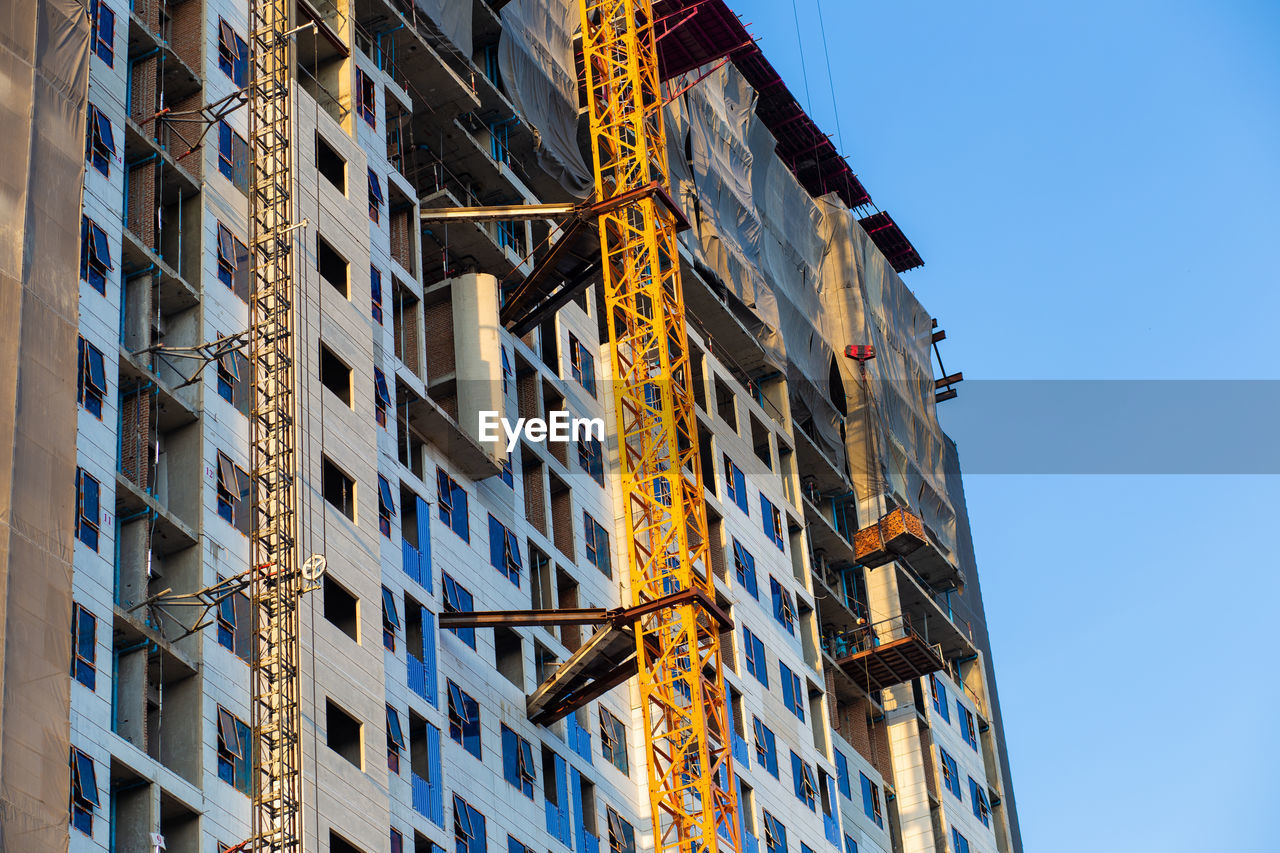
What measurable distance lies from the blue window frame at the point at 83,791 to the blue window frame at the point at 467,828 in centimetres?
1866

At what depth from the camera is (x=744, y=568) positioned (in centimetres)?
10606

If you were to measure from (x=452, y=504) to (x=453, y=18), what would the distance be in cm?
2354

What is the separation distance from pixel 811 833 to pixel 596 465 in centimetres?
2036

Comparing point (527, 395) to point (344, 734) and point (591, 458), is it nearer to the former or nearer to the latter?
point (591, 458)

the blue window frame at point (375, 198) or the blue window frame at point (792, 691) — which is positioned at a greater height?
the blue window frame at point (375, 198)

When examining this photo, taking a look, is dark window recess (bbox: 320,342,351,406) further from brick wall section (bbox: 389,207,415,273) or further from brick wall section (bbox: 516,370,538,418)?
brick wall section (bbox: 516,370,538,418)

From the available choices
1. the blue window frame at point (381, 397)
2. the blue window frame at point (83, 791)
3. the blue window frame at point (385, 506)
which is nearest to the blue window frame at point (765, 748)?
the blue window frame at point (385, 506)

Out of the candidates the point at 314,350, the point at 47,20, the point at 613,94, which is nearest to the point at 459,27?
the point at 613,94

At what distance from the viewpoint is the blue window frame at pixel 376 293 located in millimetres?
82438

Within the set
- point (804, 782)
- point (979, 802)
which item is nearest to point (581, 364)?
point (804, 782)

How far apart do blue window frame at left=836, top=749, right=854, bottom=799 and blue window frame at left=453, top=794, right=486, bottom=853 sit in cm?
3673

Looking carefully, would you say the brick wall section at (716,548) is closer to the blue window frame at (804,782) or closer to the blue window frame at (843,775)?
the blue window frame at (804,782)

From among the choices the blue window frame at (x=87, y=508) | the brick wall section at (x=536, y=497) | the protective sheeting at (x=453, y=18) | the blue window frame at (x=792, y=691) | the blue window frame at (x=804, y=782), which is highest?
the protective sheeting at (x=453, y=18)

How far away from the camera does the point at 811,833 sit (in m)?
103
